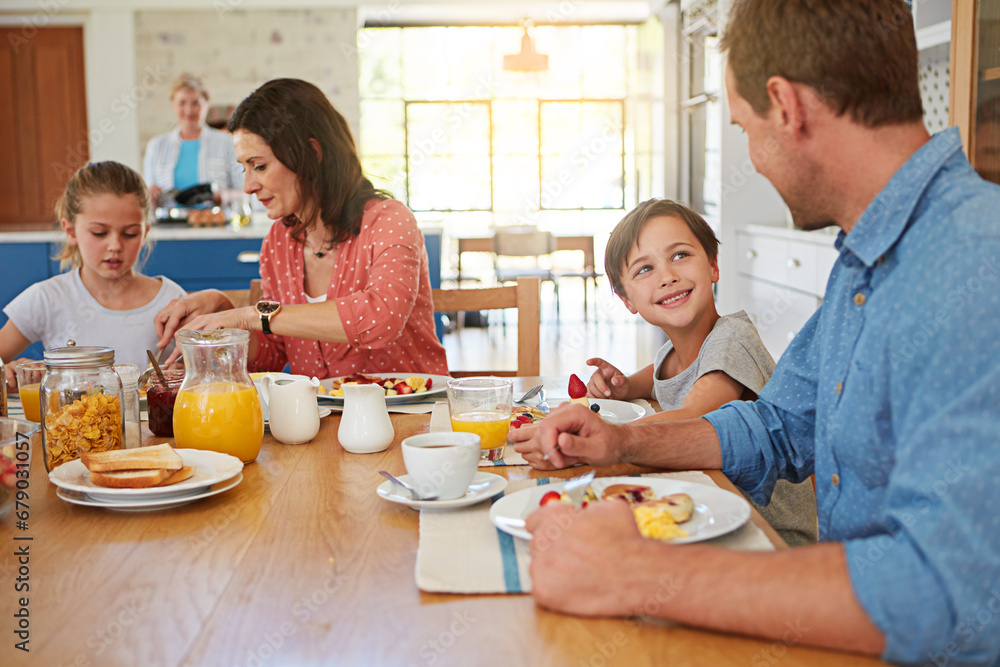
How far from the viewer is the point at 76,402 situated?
3.58 ft

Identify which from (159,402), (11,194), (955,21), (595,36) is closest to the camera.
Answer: (159,402)

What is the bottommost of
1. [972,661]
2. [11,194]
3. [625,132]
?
[972,661]

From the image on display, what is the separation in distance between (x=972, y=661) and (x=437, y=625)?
38cm

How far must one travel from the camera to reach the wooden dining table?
0.62m

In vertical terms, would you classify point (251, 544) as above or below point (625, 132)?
below

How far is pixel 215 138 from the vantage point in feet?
19.7

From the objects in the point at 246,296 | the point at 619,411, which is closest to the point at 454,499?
the point at 619,411

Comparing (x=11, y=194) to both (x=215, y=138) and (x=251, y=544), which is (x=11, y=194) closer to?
(x=215, y=138)

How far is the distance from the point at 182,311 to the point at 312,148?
1.60ft

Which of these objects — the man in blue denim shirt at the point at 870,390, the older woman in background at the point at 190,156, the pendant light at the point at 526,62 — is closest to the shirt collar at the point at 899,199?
the man in blue denim shirt at the point at 870,390

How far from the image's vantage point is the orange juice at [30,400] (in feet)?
4.39

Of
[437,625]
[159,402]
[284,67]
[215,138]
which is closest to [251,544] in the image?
[437,625]

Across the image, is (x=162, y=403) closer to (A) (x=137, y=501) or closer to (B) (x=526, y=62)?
(A) (x=137, y=501)

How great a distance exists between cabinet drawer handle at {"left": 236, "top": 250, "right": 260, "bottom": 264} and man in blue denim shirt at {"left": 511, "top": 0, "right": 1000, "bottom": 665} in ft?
9.29
